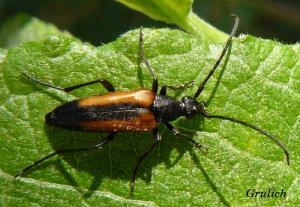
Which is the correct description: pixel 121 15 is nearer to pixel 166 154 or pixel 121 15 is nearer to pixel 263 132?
pixel 166 154

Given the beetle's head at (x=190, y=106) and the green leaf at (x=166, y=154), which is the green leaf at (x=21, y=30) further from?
the beetle's head at (x=190, y=106)

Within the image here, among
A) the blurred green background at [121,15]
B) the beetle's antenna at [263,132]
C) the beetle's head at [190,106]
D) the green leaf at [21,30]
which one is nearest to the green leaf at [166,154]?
the beetle's antenna at [263,132]

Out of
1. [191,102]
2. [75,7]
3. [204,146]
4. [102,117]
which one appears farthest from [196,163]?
[75,7]

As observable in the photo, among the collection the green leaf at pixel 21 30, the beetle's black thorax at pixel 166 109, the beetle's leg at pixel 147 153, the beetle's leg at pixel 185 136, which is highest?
the green leaf at pixel 21 30

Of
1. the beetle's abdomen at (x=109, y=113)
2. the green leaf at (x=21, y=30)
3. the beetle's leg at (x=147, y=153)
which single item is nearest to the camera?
the beetle's leg at (x=147, y=153)

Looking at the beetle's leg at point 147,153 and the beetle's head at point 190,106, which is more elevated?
the beetle's head at point 190,106

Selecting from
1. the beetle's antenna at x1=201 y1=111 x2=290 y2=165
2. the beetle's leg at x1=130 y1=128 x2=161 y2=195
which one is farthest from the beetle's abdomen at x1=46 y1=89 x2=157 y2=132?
the beetle's antenna at x1=201 y1=111 x2=290 y2=165

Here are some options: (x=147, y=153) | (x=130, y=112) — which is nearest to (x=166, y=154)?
(x=147, y=153)

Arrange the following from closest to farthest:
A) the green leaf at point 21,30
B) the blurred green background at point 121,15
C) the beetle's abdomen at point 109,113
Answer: the beetle's abdomen at point 109,113, the green leaf at point 21,30, the blurred green background at point 121,15
